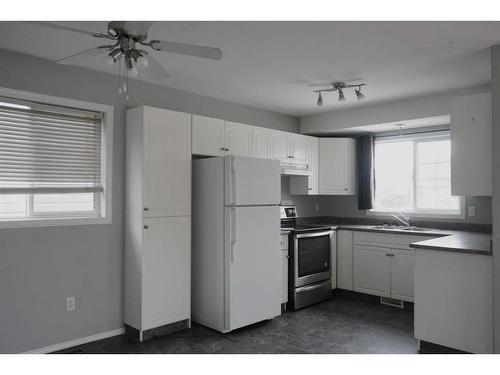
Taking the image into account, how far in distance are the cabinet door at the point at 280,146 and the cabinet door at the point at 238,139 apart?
1.35ft

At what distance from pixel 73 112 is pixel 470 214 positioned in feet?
14.2

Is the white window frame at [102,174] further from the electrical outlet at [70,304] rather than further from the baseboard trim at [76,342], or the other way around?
the baseboard trim at [76,342]

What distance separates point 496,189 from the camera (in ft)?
8.95

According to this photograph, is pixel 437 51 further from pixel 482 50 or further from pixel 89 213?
pixel 89 213

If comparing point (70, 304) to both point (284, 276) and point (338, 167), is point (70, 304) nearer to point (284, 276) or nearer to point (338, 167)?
point (284, 276)

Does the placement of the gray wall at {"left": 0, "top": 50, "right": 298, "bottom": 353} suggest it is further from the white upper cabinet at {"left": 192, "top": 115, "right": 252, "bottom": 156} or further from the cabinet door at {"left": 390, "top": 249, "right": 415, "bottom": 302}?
the cabinet door at {"left": 390, "top": 249, "right": 415, "bottom": 302}

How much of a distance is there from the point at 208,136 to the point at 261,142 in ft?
2.72

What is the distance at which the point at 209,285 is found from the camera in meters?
3.65

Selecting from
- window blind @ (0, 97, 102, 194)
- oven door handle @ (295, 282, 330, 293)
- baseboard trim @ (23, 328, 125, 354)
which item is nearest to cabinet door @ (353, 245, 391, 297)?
oven door handle @ (295, 282, 330, 293)

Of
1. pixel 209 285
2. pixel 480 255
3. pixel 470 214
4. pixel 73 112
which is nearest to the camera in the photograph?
pixel 480 255

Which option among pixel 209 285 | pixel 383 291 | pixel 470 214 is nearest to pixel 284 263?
pixel 209 285

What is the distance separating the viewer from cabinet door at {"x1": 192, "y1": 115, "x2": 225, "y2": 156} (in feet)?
12.2

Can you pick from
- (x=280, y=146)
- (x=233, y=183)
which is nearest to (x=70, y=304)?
(x=233, y=183)

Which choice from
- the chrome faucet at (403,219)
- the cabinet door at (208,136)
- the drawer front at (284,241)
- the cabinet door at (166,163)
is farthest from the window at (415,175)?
the cabinet door at (166,163)
